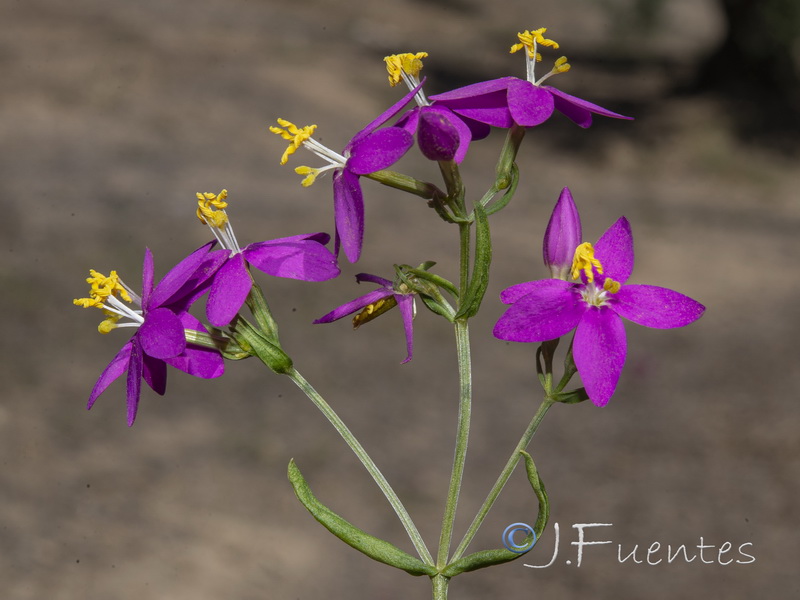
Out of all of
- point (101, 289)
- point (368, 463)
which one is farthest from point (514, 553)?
point (101, 289)

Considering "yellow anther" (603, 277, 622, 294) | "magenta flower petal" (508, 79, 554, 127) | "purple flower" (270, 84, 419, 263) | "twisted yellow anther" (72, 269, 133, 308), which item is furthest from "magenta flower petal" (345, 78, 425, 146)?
"twisted yellow anther" (72, 269, 133, 308)

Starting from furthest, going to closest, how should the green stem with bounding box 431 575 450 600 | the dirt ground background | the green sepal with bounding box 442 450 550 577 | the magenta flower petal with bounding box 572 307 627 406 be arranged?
1. the dirt ground background
2. the green stem with bounding box 431 575 450 600
3. the green sepal with bounding box 442 450 550 577
4. the magenta flower petal with bounding box 572 307 627 406

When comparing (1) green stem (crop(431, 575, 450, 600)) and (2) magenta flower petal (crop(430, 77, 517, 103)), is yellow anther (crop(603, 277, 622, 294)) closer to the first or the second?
(2) magenta flower petal (crop(430, 77, 517, 103))

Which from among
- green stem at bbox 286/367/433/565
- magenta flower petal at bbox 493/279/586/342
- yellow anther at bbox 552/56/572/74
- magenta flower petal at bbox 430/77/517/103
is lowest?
green stem at bbox 286/367/433/565

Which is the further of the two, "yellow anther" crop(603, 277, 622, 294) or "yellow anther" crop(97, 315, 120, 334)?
"yellow anther" crop(97, 315, 120, 334)

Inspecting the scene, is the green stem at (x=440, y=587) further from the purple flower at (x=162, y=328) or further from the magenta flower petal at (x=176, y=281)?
the magenta flower petal at (x=176, y=281)

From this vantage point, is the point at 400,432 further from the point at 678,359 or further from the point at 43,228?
the point at 43,228

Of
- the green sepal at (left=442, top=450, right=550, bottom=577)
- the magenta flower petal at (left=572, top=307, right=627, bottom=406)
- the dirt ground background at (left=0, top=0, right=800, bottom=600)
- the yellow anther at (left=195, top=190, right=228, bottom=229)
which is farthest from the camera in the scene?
the dirt ground background at (left=0, top=0, right=800, bottom=600)

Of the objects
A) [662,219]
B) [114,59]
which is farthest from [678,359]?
[114,59]
